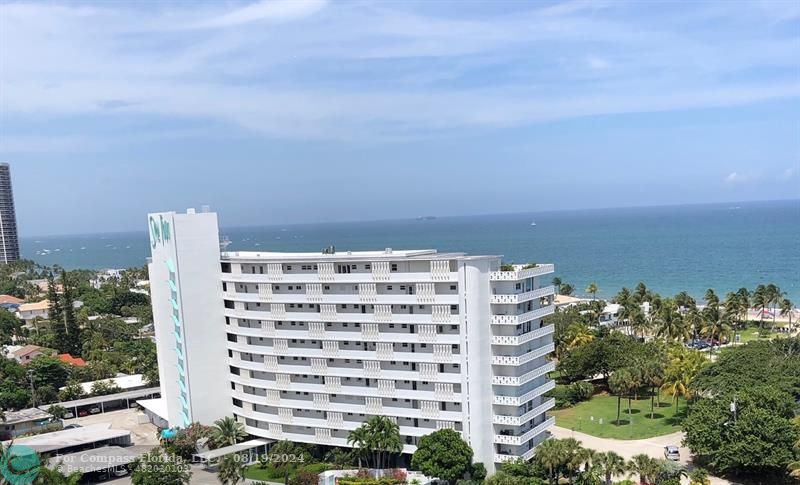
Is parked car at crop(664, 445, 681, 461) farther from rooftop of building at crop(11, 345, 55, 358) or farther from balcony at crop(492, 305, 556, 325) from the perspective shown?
rooftop of building at crop(11, 345, 55, 358)

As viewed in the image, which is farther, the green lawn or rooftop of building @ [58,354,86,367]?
rooftop of building @ [58,354,86,367]

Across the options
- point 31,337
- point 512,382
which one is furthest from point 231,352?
point 31,337

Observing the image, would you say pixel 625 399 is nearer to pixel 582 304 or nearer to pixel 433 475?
pixel 433 475

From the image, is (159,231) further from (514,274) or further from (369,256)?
(514,274)

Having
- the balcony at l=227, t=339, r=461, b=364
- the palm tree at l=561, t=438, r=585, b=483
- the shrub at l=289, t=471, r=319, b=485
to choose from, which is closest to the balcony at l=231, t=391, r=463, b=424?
the balcony at l=227, t=339, r=461, b=364

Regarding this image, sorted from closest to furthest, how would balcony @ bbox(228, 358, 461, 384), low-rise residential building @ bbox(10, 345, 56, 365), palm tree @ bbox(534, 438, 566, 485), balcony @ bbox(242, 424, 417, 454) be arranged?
palm tree @ bbox(534, 438, 566, 485), balcony @ bbox(228, 358, 461, 384), balcony @ bbox(242, 424, 417, 454), low-rise residential building @ bbox(10, 345, 56, 365)

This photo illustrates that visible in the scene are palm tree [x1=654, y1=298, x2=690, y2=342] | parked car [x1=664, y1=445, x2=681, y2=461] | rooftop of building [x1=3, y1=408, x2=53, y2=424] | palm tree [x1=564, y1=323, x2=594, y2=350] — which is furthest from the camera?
palm tree [x1=654, y1=298, x2=690, y2=342]

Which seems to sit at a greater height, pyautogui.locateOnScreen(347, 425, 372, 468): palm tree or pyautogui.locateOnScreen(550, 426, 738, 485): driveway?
pyautogui.locateOnScreen(347, 425, 372, 468): palm tree

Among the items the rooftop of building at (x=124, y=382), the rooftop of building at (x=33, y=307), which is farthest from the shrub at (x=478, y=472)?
the rooftop of building at (x=33, y=307)
